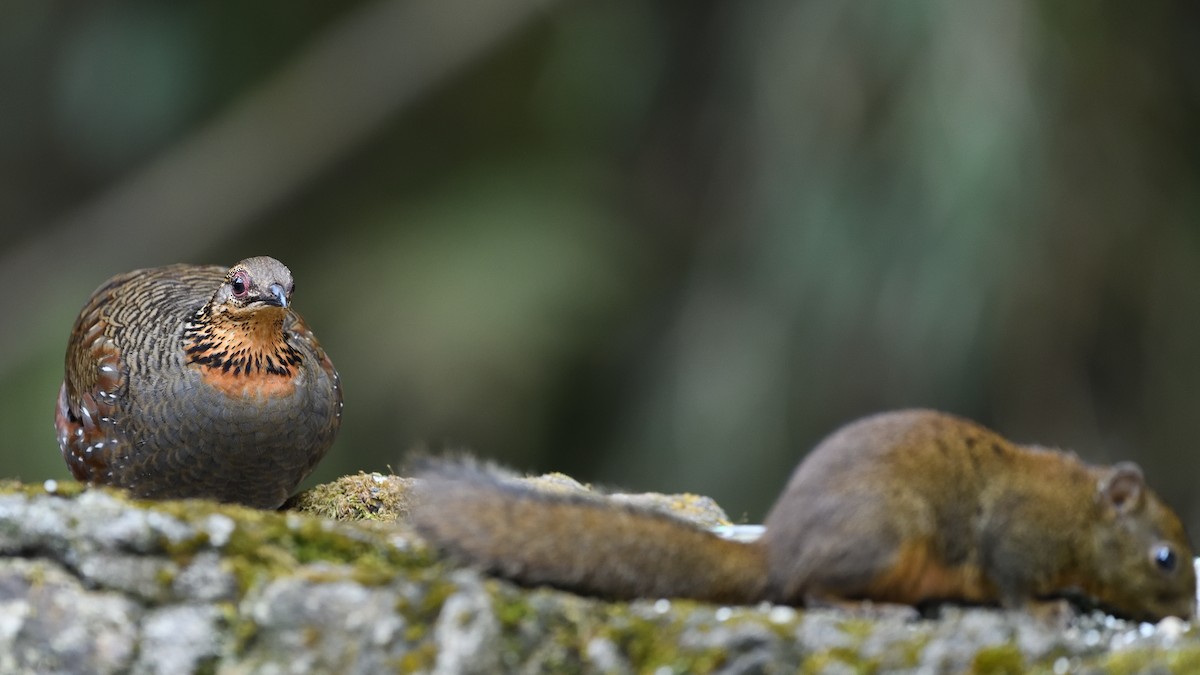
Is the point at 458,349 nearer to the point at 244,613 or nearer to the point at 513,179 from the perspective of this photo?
the point at 513,179

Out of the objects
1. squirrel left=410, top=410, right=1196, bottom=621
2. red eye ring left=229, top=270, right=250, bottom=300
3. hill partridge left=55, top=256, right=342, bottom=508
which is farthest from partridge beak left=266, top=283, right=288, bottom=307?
squirrel left=410, top=410, right=1196, bottom=621

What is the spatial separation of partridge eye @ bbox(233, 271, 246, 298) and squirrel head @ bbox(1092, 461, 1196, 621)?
2833 mm

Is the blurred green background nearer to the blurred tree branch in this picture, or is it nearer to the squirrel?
the blurred tree branch

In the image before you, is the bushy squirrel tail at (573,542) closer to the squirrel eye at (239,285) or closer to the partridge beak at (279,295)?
the partridge beak at (279,295)

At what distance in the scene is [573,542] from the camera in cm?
325

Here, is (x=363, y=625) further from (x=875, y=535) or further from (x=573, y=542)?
(x=875, y=535)

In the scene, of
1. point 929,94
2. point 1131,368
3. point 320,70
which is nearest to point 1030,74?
point 929,94

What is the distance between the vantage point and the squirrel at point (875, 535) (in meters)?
3.26

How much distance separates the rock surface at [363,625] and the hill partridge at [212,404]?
66.2 inches


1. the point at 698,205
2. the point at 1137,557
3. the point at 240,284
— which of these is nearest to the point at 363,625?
the point at 1137,557

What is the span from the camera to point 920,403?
8141 mm

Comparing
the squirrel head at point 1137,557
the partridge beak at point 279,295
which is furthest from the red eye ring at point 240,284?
the squirrel head at point 1137,557

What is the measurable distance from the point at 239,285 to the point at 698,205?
5.05 m

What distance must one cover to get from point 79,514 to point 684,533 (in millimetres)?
1324
